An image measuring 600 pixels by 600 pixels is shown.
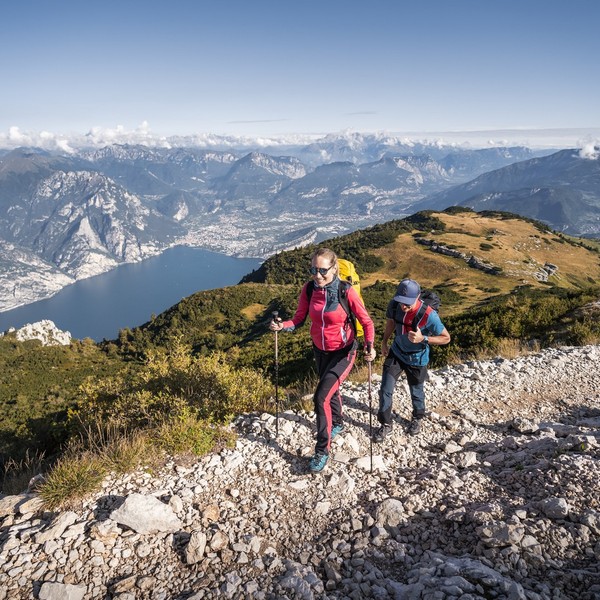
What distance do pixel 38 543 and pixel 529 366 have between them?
951 cm

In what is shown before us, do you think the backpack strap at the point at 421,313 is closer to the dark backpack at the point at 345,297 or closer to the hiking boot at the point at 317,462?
the dark backpack at the point at 345,297

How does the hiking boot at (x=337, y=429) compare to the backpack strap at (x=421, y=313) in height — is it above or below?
below

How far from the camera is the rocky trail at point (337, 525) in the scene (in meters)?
3.46

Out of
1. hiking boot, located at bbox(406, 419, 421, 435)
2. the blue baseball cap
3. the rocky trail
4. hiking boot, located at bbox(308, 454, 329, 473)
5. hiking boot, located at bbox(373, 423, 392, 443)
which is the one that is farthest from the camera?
hiking boot, located at bbox(406, 419, 421, 435)

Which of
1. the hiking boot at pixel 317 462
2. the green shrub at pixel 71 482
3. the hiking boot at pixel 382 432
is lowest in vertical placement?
the hiking boot at pixel 382 432

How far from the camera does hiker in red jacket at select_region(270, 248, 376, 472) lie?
548cm

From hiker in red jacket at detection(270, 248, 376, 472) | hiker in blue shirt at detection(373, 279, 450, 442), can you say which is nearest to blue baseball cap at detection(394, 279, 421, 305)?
hiker in blue shirt at detection(373, 279, 450, 442)

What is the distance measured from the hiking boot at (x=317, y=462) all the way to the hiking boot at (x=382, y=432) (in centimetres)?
114

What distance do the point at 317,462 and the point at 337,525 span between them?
104 cm

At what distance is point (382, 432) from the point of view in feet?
20.8

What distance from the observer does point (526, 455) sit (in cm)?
538

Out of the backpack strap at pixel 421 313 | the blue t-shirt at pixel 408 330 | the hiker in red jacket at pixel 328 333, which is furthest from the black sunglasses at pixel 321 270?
the backpack strap at pixel 421 313

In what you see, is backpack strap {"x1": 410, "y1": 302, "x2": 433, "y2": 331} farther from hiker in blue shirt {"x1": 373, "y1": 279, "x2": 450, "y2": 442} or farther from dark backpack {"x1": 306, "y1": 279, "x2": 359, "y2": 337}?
dark backpack {"x1": 306, "y1": 279, "x2": 359, "y2": 337}

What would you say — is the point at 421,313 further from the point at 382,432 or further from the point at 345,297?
the point at 382,432
